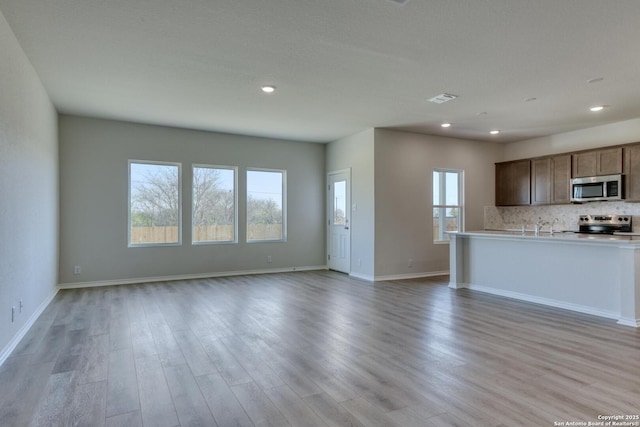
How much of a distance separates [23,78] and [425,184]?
6147 millimetres

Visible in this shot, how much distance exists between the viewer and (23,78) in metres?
3.64

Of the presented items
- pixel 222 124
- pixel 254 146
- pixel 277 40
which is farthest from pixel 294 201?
pixel 277 40

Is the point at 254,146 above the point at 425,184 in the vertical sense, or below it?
above

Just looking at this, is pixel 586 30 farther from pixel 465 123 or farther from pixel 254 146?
pixel 254 146

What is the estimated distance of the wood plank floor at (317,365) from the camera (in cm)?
220

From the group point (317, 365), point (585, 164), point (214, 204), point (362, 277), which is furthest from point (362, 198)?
point (317, 365)

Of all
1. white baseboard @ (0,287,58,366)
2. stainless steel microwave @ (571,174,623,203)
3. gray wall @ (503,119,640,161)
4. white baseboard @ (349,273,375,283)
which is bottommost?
white baseboard @ (349,273,375,283)

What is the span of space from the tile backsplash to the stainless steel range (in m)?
0.08

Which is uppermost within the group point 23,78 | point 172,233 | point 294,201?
point 23,78

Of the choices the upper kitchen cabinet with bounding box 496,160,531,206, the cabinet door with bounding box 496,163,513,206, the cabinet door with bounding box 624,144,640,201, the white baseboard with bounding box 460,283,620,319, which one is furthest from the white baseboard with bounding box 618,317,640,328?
the cabinet door with bounding box 496,163,513,206

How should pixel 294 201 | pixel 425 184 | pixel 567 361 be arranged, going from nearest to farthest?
1. pixel 567 361
2. pixel 425 184
3. pixel 294 201

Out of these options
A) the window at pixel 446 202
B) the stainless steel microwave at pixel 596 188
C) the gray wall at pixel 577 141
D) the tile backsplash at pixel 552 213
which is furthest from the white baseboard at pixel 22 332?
the gray wall at pixel 577 141

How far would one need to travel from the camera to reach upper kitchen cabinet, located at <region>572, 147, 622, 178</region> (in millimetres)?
6039

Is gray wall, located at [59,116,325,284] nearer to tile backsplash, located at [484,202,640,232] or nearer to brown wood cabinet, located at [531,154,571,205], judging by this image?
tile backsplash, located at [484,202,640,232]
